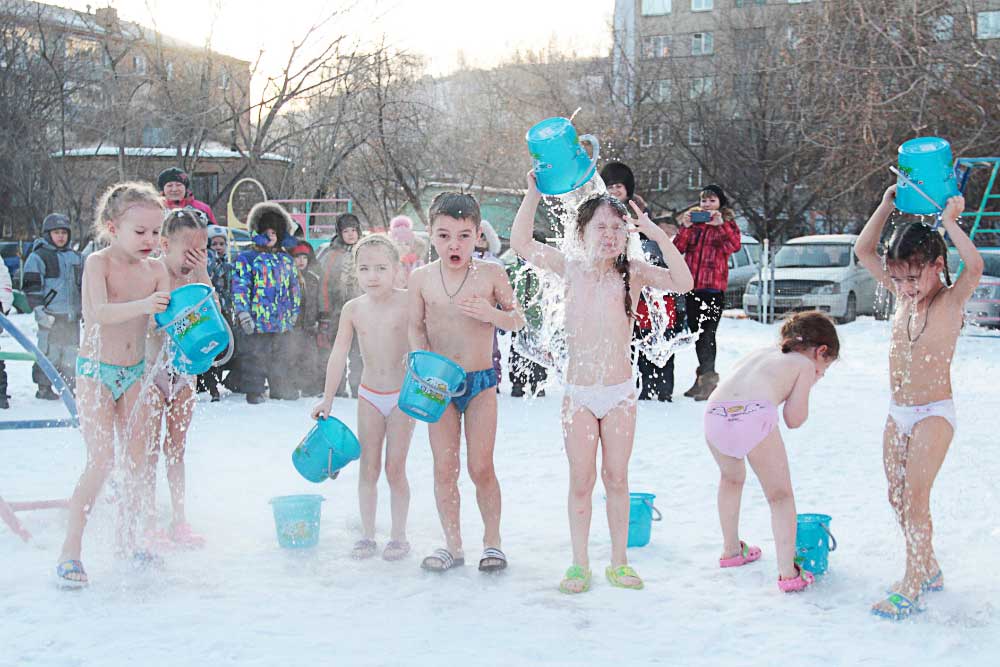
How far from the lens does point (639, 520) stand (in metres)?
4.47

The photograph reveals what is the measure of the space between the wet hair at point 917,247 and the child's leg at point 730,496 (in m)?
1.03

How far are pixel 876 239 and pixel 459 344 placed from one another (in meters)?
1.73

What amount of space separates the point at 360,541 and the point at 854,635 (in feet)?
6.85

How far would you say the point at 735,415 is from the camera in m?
3.96

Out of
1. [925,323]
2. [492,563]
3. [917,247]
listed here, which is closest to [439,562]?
[492,563]

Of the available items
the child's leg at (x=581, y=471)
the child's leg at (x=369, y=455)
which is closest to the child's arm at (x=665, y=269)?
the child's leg at (x=581, y=471)

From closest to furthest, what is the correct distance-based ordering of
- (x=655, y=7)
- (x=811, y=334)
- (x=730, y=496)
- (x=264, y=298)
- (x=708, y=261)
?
(x=811, y=334) → (x=730, y=496) → (x=708, y=261) → (x=264, y=298) → (x=655, y=7)

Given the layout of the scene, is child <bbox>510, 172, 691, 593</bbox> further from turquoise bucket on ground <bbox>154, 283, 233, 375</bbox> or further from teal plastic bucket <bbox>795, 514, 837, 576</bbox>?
turquoise bucket on ground <bbox>154, 283, 233, 375</bbox>

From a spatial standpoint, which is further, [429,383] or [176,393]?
[176,393]

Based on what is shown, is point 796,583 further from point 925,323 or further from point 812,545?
point 925,323

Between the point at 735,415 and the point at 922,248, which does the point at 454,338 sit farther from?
the point at 922,248

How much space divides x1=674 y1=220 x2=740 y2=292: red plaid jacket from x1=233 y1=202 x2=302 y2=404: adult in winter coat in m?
3.35

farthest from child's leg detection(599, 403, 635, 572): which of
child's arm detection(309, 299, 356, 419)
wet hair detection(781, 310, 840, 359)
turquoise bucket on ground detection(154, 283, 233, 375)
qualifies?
turquoise bucket on ground detection(154, 283, 233, 375)

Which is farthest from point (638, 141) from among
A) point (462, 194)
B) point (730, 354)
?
point (462, 194)
